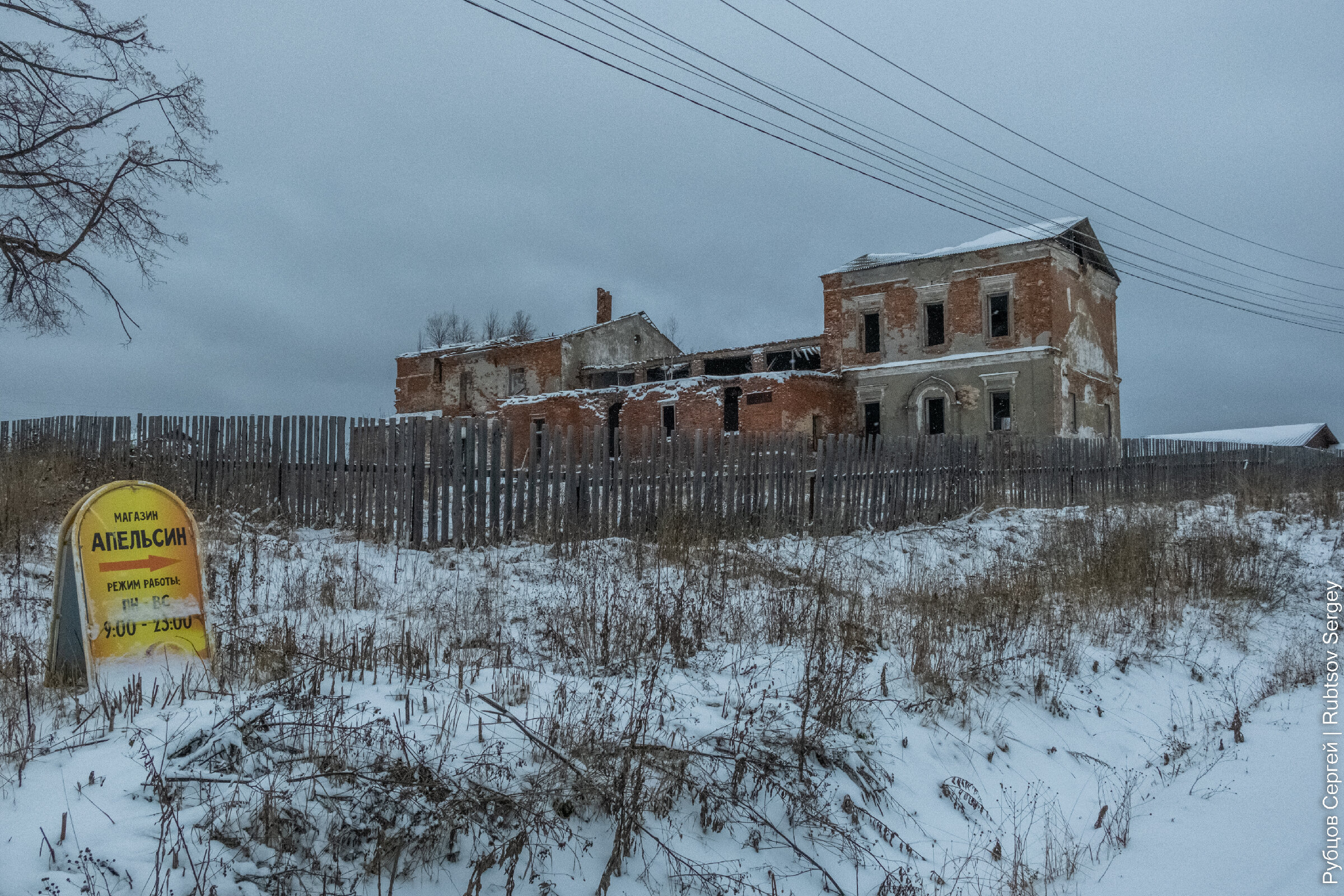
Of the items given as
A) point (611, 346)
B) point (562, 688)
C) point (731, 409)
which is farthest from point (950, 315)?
point (562, 688)

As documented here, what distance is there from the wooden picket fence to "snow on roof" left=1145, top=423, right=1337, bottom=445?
141 feet

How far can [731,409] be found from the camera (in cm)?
2795

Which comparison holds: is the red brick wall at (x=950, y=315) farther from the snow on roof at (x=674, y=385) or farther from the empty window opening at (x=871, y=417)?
the snow on roof at (x=674, y=385)

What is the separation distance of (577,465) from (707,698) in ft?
18.9

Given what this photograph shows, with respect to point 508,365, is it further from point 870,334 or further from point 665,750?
point 665,750

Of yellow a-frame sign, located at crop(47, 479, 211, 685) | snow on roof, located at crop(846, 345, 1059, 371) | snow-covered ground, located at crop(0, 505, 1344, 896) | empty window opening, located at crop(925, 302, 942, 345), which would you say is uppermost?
empty window opening, located at crop(925, 302, 942, 345)

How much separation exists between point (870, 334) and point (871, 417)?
3132mm

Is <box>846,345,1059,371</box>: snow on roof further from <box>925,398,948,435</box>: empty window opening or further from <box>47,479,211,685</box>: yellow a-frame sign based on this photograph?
<box>47,479,211,685</box>: yellow a-frame sign

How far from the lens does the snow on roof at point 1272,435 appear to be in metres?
47.4

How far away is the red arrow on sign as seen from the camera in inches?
159

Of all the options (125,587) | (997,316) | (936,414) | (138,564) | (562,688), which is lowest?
(562,688)

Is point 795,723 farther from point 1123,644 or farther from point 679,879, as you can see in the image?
point 1123,644

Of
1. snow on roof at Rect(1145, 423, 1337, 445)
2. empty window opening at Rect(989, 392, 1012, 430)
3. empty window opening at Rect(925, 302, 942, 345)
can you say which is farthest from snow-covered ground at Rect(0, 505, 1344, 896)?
snow on roof at Rect(1145, 423, 1337, 445)

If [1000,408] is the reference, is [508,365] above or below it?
above
